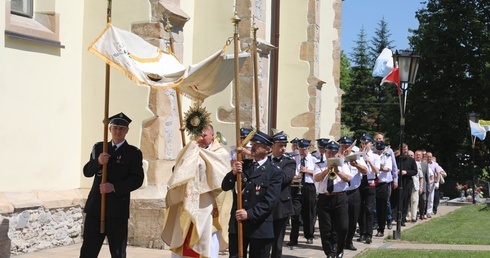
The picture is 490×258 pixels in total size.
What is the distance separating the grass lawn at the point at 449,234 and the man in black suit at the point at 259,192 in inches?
187

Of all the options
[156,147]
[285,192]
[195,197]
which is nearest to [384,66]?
[156,147]

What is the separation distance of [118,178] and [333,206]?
471 cm

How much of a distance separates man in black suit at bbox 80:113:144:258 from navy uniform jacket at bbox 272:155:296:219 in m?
1.83

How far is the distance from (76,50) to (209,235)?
16.9ft

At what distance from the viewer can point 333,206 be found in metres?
13.1

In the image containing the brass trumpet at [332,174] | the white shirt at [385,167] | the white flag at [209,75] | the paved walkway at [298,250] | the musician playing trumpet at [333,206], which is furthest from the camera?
the white shirt at [385,167]

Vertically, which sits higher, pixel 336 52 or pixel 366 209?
pixel 336 52

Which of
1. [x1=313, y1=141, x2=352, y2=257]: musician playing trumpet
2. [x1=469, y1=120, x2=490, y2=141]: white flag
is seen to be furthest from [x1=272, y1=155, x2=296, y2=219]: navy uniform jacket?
[x1=469, y1=120, x2=490, y2=141]: white flag

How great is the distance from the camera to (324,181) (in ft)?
43.3

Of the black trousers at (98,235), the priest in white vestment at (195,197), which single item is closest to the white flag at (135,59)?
the priest in white vestment at (195,197)

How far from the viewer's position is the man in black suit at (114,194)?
923 cm

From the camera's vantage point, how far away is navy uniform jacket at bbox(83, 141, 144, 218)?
923 centimetres

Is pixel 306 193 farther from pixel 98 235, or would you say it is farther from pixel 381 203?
pixel 98 235

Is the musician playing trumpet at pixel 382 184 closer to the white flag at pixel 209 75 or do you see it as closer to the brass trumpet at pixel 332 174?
the brass trumpet at pixel 332 174
